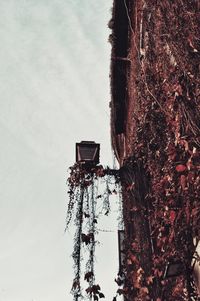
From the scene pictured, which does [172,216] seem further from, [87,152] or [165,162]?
[87,152]

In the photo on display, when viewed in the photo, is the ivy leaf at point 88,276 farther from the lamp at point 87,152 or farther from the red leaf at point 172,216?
the red leaf at point 172,216

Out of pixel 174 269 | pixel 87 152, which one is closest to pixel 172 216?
pixel 174 269

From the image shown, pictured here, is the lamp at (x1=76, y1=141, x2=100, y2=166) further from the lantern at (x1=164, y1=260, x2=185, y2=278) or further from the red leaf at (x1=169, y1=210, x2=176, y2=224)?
the lantern at (x1=164, y1=260, x2=185, y2=278)

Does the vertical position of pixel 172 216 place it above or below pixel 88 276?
above

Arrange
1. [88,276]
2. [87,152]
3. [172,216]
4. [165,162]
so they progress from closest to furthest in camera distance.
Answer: [172,216]
[165,162]
[88,276]
[87,152]

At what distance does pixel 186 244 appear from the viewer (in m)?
4.39

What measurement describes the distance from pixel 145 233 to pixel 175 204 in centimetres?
77

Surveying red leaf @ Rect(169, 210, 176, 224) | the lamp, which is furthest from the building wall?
the lamp

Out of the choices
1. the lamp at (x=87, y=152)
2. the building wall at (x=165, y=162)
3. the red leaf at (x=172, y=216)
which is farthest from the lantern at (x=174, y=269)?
the lamp at (x=87, y=152)

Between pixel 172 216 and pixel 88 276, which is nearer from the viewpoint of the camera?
pixel 172 216

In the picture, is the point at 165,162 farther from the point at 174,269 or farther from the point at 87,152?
the point at 174,269

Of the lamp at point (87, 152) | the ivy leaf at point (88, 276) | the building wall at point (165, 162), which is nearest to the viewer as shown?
the building wall at point (165, 162)

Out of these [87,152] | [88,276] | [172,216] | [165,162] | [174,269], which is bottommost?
[88,276]


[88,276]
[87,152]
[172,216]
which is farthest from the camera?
[87,152]
